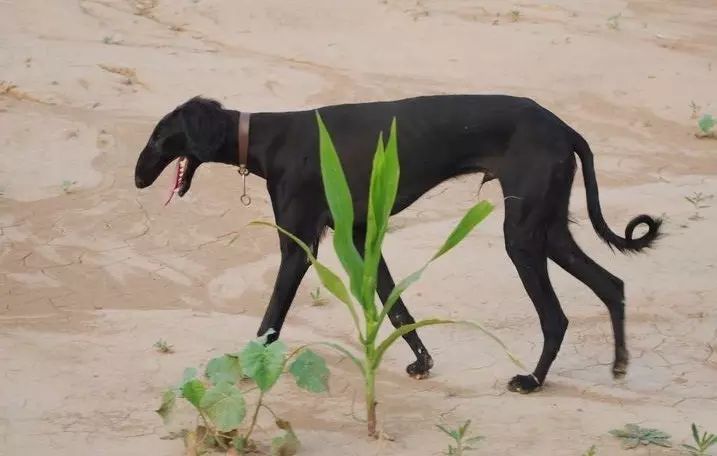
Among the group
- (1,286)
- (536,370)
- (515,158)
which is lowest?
(1,286)

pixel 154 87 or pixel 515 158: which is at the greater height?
pixel 515 158

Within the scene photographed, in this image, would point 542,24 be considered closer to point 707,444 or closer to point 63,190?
point 63,190

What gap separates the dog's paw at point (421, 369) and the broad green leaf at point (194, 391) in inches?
56.5

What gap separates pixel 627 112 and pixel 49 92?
15.6 ft

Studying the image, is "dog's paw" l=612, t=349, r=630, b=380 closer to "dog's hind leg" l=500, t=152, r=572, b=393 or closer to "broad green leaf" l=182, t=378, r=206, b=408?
"dog's hind leg" l=500, t=152, r=572, b=393

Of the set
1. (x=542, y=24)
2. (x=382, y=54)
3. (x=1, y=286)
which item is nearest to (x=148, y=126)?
(x=1, y=286)

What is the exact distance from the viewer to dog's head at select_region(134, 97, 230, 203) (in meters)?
5.12

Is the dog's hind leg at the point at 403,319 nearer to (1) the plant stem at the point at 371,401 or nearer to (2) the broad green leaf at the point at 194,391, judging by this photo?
(1) the plant stem at the point at 371,401

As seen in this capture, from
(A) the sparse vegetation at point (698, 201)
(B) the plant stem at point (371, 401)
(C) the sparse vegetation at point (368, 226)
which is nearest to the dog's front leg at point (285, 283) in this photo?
(B) the plant stem at point (371, 401)

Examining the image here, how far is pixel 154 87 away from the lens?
9383mm

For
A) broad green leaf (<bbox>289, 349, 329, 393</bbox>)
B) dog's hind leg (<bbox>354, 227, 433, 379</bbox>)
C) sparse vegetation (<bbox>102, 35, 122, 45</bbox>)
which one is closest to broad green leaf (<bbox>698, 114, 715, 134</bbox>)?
dog's hind leg (<bbox>354, 227, 433, 379</bbox>)

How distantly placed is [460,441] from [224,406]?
842mm

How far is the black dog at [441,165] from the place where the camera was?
16.2 feet

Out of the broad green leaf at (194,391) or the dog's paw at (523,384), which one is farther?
the dog's paw at (523,384)
